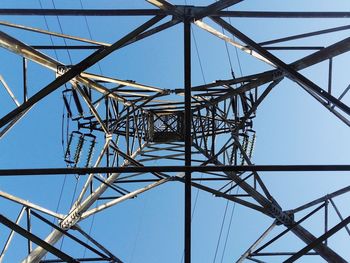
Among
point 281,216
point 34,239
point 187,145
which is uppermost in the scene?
point 281,216

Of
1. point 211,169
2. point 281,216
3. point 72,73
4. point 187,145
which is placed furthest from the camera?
point 281,216

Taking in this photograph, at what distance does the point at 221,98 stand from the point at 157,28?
5882 mm

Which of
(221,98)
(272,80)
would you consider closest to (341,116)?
(272,80)

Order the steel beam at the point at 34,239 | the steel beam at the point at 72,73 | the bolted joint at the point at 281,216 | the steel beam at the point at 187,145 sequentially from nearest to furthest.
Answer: the steel beam at the point at 34,239
the steel beam at the point at 187,145
the steel beam at the point at 72,73
the bolted joint at the point at 281,216

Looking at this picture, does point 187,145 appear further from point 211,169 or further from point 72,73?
point 72,73

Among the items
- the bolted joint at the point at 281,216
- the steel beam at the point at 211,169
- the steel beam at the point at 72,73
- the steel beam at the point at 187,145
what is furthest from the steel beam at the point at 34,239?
the bolted joint at the point at 281,216

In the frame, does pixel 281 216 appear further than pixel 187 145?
Yes

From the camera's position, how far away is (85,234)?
32.5ft

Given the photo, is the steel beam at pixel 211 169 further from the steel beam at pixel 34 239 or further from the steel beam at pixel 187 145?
the steel beam at pixel 34 239

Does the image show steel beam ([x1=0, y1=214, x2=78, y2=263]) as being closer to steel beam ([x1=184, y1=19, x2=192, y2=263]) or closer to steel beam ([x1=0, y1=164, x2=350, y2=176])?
steel beam ([x1=0, y1=164, x2=350, y2=176])

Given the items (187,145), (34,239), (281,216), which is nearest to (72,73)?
(187,145)

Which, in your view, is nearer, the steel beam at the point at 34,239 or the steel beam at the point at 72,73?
the steel beam at the point at 34,239

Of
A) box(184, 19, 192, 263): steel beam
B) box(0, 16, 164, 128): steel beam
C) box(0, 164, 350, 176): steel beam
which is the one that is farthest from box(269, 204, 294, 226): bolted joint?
box(0, 16, 164, 128): steel beam

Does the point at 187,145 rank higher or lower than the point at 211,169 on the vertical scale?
higher
